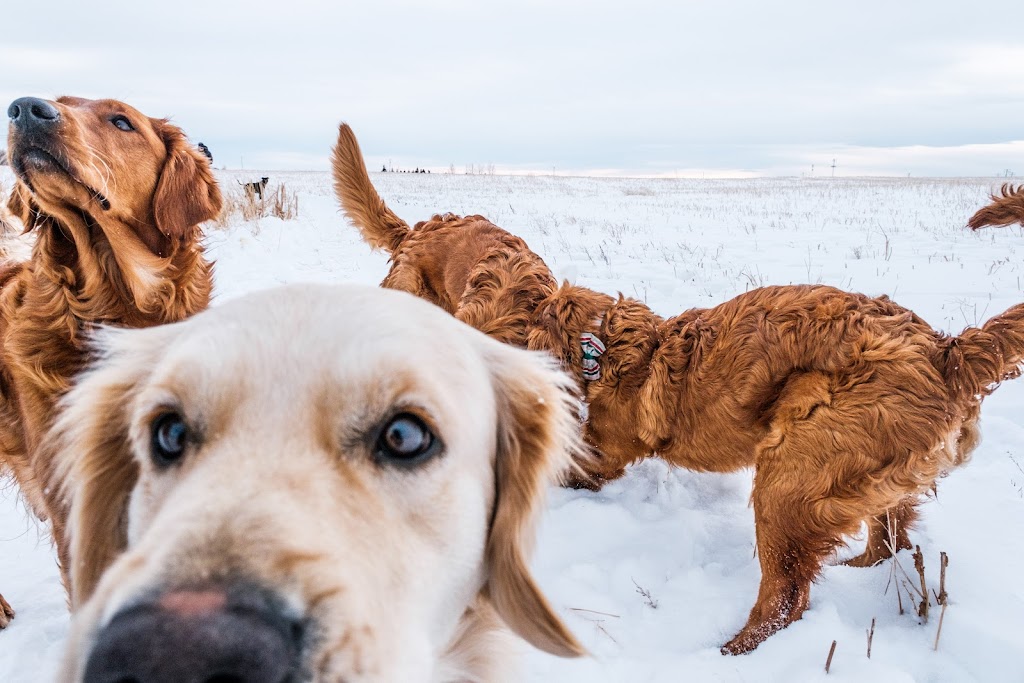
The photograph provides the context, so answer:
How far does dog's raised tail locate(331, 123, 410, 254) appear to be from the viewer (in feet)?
19.0

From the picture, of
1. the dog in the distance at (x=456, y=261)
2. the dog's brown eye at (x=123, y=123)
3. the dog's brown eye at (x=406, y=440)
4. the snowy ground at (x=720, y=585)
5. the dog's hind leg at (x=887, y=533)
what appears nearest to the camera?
the dog's brown eye at (x=406, y=440)

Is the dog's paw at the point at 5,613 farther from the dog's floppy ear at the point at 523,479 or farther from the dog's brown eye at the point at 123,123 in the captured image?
the dog's floppy ear at the point at 523,479

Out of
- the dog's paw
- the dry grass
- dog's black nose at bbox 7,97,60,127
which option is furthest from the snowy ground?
the dry grass

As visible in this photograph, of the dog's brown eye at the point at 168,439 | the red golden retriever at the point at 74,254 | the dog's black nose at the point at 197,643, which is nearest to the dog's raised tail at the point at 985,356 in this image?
the dog's black nose at the point at 197,643

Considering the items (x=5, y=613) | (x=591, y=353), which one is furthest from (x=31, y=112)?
(x=591, y=353)

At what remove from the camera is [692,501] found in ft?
11.6

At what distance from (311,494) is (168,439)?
17.9 inches

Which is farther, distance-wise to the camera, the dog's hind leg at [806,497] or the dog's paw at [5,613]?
the dog's paw at [5,613]

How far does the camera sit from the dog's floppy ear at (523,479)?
155cm

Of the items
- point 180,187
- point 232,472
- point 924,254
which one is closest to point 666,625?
point 232,472

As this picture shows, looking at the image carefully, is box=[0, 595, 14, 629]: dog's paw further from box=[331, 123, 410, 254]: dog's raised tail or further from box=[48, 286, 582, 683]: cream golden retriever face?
box=[331, 123, 410, 254]: dog's raised tail

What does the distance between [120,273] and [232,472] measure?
2050mm

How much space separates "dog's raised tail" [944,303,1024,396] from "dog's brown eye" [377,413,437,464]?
2.24 meters

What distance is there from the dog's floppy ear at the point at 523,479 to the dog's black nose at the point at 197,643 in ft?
2.51
